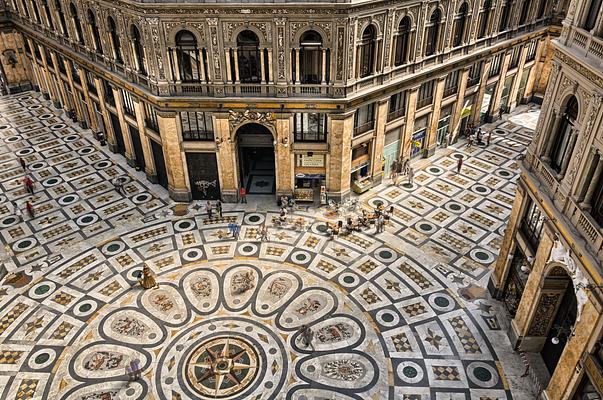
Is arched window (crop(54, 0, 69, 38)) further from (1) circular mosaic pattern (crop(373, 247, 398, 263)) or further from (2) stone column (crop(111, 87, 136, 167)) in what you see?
(1) circular mosaic pattern (crop(373, 247, 398, 263))

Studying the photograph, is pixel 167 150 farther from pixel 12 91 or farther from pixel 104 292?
pixel 12 91

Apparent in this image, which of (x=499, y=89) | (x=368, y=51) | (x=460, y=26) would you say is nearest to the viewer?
(x=368, y=51)

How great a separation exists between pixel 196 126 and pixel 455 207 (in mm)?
23022

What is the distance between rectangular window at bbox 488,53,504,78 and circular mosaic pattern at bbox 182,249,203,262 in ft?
120

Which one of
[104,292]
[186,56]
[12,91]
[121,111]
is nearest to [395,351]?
[104,292]

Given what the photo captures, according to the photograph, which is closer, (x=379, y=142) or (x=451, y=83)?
(x=379, y=142)

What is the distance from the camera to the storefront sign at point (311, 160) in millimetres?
38094

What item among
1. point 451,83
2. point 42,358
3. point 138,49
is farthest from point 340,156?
point 42,358

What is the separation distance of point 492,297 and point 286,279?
13800 mm

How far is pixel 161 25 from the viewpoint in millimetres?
32938

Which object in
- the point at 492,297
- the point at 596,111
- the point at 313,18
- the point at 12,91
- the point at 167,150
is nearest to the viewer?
the point at 596,111

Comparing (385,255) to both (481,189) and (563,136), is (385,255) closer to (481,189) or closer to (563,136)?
(481,189)

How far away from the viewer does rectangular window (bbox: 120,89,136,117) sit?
134 feet

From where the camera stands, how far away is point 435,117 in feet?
148
